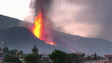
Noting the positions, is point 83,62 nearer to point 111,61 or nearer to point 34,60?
point 111,61

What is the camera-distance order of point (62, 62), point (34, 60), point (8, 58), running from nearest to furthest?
point (34, 60), point (62, 62), point (8, 58)

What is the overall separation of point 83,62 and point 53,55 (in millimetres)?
30054

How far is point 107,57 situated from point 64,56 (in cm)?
3171

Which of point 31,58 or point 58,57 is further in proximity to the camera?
point 58,57

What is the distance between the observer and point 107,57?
116500mm

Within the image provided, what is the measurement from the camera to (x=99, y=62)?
120188mm

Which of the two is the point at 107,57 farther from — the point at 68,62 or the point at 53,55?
the point at 53,55

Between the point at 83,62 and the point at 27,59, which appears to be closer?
the point at 27,59

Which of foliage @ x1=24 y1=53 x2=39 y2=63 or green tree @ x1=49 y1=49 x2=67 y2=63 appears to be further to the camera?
green tree @ x1=49 y1=49 x2=67 y2=63

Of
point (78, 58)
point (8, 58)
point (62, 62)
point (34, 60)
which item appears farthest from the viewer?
point (78, 58)

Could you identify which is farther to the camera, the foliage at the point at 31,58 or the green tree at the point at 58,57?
the green tree at the point at 58,57

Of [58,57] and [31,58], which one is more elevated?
[58,57]

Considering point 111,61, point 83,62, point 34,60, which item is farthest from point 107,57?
point 34,60

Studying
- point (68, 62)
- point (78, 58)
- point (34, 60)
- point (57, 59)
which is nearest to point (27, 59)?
point (34, 60)
